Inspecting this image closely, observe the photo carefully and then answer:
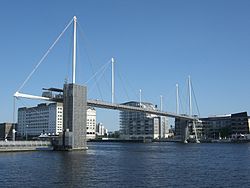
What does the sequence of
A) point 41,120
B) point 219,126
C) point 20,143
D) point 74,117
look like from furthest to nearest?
1. point 219,126
2. point 41,120
3. point 74,117
4. point 20,143

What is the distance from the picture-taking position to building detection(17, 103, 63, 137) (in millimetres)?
179000

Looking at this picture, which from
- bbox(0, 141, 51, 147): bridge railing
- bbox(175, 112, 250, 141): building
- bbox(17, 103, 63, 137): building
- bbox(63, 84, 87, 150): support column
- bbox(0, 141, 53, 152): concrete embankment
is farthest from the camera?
bbox(17, 103, 63, 137): building

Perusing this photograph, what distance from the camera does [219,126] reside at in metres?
188

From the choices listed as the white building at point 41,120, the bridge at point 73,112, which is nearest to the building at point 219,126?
the white building at point 41,120

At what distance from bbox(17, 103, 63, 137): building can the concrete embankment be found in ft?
332

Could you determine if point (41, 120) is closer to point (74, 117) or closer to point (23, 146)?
point (74, 117)

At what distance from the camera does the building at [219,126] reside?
6703 inches

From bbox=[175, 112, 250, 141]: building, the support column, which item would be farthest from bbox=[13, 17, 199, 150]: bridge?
bbox=[175, 112, 250, 141]: building

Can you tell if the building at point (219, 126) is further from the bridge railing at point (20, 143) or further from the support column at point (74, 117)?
the bridge railing at point (20, 143)

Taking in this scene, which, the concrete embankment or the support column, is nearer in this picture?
the concrete embankment

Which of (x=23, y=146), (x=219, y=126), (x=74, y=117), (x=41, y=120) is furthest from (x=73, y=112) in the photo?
(x=219, y=126)

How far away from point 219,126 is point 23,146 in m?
135

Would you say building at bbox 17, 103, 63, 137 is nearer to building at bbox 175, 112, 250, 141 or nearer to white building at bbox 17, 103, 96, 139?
white building at bbox 17, 103, 96, 139

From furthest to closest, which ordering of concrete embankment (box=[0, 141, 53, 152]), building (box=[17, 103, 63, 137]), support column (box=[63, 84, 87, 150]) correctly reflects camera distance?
building (box=[17, 103, 63, 137])
support column (box=[63, 84, 87, 150])
concrete embankment (box=[0, 141, 53, 152])
